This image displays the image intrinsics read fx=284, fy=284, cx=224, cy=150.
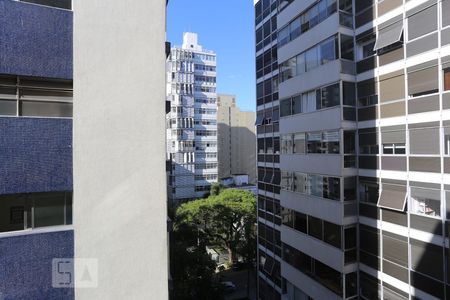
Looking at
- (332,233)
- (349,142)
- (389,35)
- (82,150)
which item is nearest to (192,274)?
(332,233)

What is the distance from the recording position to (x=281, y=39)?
55.6ft

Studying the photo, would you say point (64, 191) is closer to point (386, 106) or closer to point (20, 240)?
point (20, 240)

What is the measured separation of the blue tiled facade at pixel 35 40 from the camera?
4633 millimetres

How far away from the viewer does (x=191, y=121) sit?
56.7 metres

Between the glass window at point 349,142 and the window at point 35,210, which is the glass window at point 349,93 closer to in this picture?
the glass window at point 349,142

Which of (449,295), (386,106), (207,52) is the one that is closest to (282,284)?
(449,295)

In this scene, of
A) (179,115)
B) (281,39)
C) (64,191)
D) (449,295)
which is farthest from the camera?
(179,115)

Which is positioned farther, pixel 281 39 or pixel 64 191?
pixel 281 39

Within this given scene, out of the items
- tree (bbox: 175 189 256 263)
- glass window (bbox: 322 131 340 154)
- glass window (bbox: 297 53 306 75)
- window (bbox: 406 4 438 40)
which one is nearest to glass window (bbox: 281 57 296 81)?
glass window (bbox: 297 53 306 75)

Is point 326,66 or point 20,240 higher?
point 326,66

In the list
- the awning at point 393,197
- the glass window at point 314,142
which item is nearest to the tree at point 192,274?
the glass window at point 314,142

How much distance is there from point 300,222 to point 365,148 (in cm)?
529

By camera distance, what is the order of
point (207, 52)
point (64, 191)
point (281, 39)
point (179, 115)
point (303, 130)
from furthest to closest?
point (207, 52) < point (179, 115) < point (281, 39) < point (303, 130) < point (64, 191)

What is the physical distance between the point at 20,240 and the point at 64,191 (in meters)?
0.98
